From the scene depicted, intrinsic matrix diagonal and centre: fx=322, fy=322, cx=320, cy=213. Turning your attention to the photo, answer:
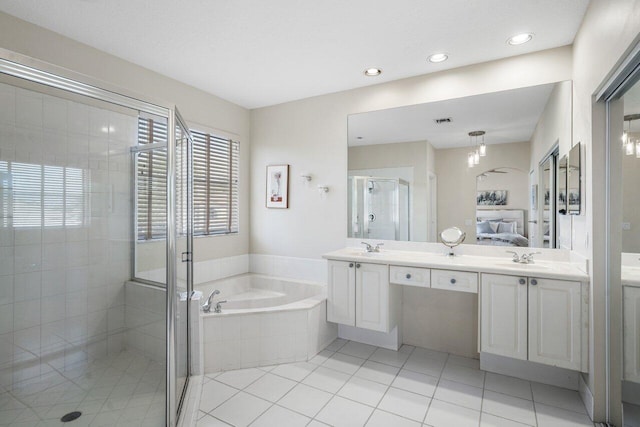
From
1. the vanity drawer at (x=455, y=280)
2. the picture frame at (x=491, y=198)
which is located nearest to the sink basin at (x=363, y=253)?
A: the vanity drawer at (x=455, y=280)

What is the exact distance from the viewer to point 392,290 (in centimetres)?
286

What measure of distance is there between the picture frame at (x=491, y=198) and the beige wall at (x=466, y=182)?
0.03 metres

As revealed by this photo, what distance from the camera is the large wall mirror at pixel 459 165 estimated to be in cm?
264

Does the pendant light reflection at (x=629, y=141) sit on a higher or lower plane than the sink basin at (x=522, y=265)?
higher

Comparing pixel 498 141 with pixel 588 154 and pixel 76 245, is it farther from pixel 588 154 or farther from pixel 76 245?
pixel 76 245

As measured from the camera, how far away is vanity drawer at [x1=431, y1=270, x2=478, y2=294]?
242cm

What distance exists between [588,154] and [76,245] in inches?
131

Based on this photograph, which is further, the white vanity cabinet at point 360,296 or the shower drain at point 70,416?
the white vanity cabinet at point 360,296

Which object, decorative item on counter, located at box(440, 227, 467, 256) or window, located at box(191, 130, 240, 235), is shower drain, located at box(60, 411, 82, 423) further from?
decorative item on counter, located at box(440, 227, 467, 256)

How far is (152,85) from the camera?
2967 millimetres

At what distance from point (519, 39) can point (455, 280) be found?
6.05 ft

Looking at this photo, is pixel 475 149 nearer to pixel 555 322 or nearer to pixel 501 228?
pixel 501 228

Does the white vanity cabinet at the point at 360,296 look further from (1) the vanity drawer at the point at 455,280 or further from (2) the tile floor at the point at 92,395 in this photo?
(2) the tile floor at the point at 92,395

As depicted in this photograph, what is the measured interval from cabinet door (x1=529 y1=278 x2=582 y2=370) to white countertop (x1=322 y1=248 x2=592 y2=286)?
0.06 metres
